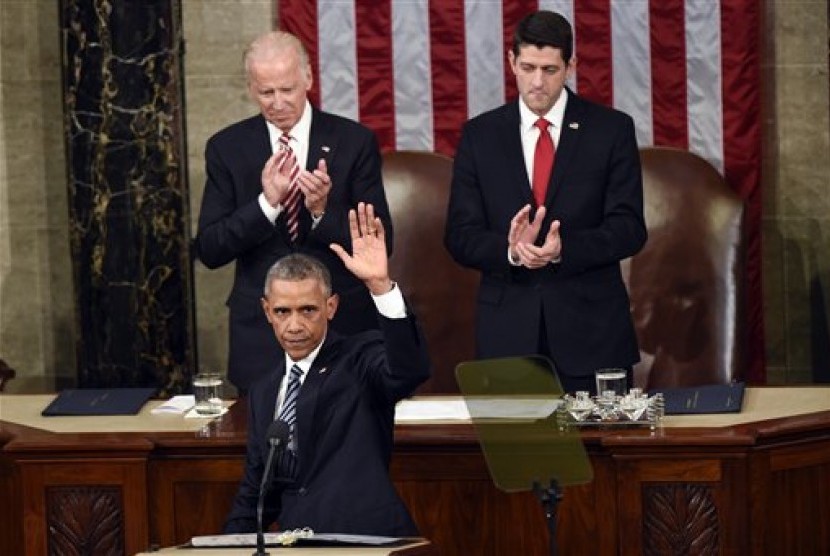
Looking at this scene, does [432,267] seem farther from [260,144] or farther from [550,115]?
[260,144]

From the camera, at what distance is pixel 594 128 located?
7.64 metres

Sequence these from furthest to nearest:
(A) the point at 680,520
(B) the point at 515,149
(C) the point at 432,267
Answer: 1. (C) the point at 432,267
2. (B) the point at 515,149
3. (A) the point at 680,520

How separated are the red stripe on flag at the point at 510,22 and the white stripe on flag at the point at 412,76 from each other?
13.8 inches

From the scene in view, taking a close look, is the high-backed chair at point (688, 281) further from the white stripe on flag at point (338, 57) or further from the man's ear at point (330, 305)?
the man's ear at point (330, 305)

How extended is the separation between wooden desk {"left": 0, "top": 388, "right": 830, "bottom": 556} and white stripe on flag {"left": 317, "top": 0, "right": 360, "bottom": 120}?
2.90 m

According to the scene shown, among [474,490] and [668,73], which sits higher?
[668,73]

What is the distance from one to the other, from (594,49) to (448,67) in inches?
26.5

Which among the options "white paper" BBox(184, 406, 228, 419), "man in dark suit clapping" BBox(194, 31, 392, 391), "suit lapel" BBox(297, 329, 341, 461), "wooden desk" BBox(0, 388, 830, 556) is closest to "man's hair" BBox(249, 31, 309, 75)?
"man in dark suit clapping" BBox(194, 31, 392, 391)

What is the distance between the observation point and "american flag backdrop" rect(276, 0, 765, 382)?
9531mm

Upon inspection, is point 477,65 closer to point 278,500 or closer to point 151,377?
point 151,377

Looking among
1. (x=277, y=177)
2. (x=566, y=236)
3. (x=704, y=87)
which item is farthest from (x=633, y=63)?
(x=277, y=177)

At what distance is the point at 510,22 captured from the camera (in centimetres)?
962

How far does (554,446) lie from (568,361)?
69.5 inches

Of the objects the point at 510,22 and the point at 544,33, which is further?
the point at 510,22
